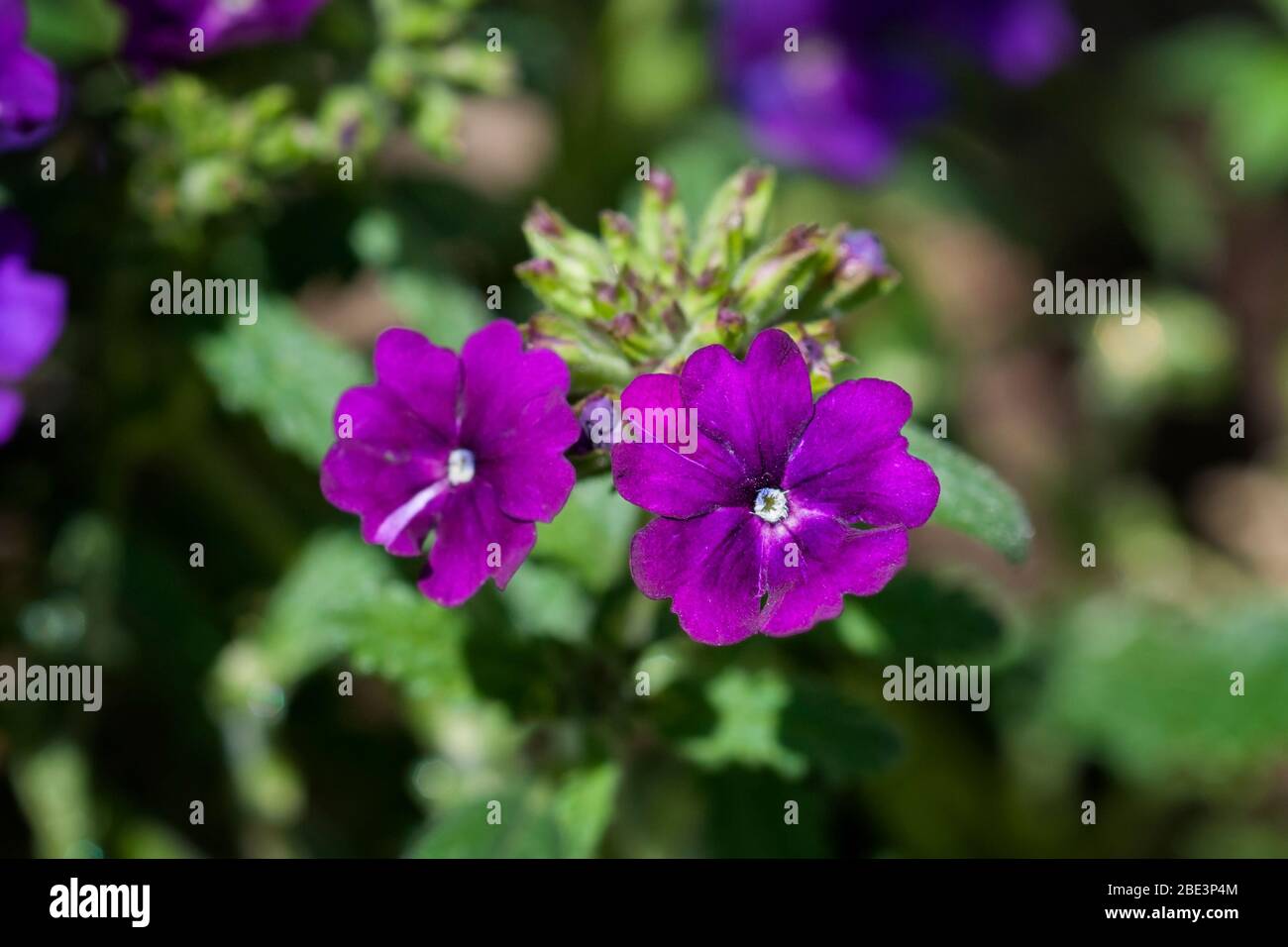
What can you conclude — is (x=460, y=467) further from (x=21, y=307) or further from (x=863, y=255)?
(x=21, y=307)

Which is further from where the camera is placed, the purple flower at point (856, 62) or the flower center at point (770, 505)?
the purple flower at point (856, 62)

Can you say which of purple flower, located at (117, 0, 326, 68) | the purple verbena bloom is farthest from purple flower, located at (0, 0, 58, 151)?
the purple verbena bloom

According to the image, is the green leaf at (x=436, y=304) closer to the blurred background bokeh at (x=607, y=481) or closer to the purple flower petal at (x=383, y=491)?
the blurred background bokeh at (x=607, y=481)

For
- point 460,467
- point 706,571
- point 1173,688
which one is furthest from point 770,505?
point 1173,688

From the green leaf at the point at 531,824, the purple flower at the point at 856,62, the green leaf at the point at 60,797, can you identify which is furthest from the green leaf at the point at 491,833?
the purple flower at the point at 856,62

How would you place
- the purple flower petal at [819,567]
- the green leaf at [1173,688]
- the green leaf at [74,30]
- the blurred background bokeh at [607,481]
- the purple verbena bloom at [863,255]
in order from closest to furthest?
the purple flower petal at [819,567] < the purple verbena bloom at [863,255] < the blurred background bokeh at [607,481] < the green leaf at [74,30] < the green leaf at [1173,688]

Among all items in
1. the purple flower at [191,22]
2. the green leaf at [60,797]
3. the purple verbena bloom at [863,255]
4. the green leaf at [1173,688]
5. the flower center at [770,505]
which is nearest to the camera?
the flower center at [770,505]

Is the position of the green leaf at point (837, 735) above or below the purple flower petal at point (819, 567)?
below

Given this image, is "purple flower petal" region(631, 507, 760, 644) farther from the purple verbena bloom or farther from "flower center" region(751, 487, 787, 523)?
the purple verbena bloom
